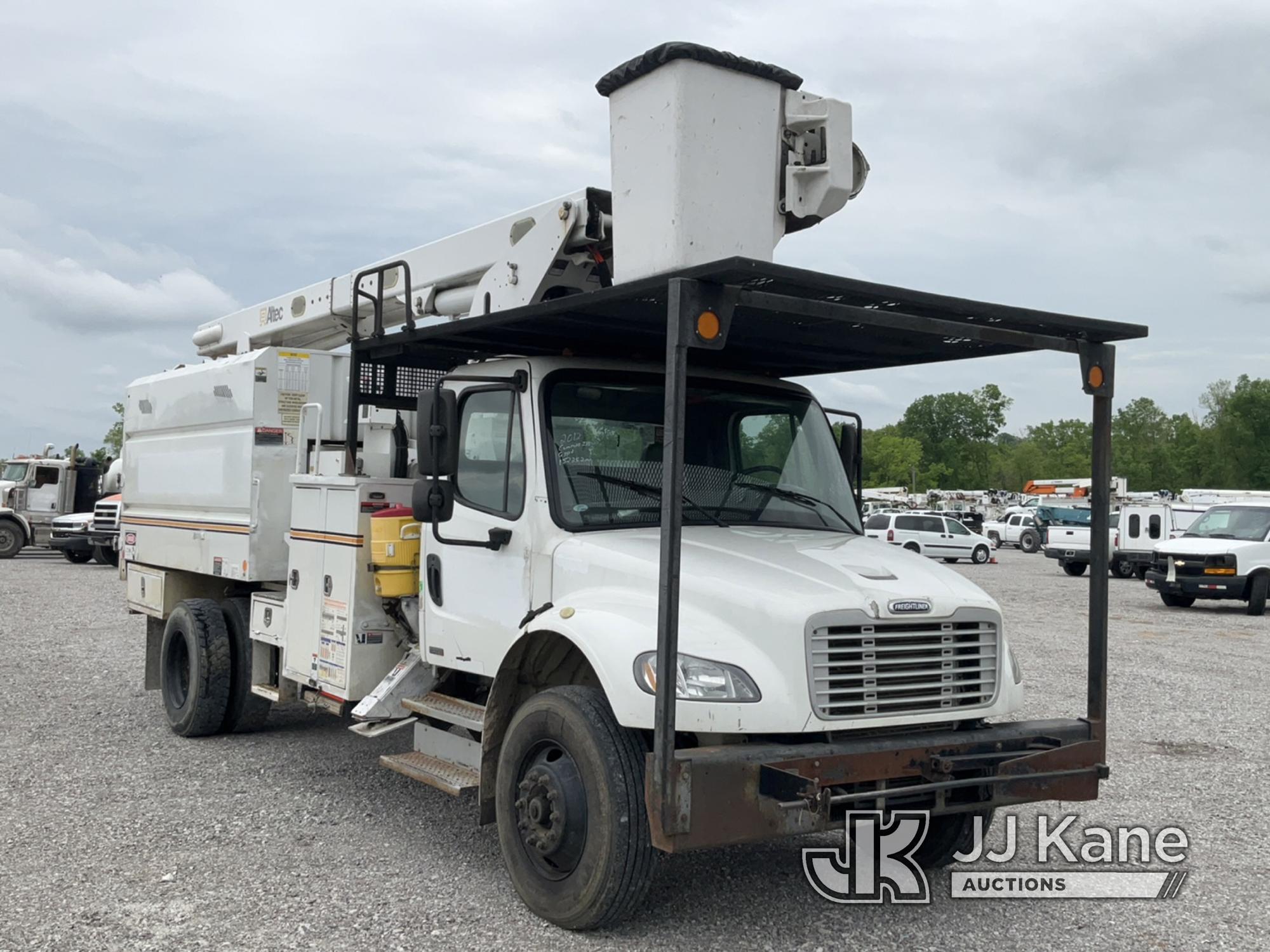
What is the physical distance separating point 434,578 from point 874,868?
2597 mm

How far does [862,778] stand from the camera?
448 centimetres

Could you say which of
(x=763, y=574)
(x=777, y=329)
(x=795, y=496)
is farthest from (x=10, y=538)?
(x=763, y=574)

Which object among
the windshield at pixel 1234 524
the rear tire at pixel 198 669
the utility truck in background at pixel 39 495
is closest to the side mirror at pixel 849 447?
the rear tire at pixel 198 669

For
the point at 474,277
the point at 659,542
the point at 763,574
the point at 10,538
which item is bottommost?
the point at 10,538

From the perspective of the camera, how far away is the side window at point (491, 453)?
5.71m

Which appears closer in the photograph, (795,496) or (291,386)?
(795,496)

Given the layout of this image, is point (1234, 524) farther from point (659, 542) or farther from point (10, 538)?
point (10, 538)

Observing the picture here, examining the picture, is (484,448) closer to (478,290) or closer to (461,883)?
(478,290)

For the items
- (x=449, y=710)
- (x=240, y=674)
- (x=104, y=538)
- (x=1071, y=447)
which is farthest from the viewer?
(x=1071, y=447)

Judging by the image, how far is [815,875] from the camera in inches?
220

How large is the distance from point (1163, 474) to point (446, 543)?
354 ft

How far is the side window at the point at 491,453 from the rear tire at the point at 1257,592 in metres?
19.8

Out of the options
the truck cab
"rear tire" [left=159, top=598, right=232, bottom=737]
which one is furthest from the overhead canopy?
the truck cab

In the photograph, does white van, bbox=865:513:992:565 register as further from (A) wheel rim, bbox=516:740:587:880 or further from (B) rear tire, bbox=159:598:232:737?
(A) wheel rim, bbox=516:740:587:880
